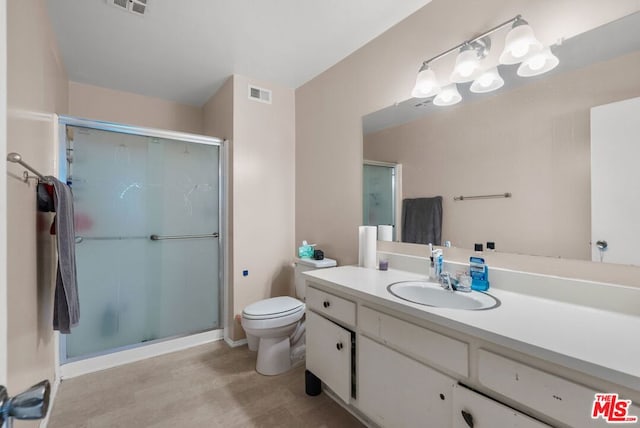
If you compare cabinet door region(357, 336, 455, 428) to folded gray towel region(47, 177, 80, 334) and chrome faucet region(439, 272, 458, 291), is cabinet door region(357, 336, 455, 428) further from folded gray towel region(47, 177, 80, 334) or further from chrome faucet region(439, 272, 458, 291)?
folded gray towel region(47, 177, 80, 334)

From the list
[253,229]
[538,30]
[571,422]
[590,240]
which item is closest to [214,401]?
[253,229]

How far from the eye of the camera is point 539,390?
0.80m

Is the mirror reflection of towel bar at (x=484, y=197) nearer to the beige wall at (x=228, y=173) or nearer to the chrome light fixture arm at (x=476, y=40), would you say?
the chrome light fixture arm at (x=476, y=40)

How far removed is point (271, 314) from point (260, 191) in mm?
1159

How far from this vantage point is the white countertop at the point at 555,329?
71 centimetres

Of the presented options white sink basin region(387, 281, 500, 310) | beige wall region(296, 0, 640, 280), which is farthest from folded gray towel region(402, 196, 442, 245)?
beige wall region(296, 0, 640, 280)

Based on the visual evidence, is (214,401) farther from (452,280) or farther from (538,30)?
(538,30)

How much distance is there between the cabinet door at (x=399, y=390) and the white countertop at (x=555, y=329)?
8.5 inches

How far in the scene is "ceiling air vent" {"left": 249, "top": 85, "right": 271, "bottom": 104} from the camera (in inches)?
103

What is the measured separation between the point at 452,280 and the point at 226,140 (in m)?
2.20

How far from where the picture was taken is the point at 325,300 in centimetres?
162

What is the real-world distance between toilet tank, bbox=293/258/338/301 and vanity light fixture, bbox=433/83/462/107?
53.6 inches

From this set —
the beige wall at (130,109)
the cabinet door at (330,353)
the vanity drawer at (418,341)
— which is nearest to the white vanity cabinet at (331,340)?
the cabinet door at (330,353)

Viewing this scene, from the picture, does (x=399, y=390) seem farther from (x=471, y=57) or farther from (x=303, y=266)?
(x=471, y=57)
